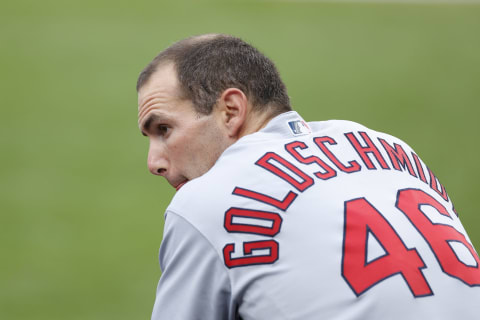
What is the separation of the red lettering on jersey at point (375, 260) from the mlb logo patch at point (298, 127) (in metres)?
0.35

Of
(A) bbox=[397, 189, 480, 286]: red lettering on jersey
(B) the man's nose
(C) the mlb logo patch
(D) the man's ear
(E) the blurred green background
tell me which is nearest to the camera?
(A) bbox=[397, 189, 480, 286]: red lettering on jersey

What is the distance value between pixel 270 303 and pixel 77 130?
Result: 621cm

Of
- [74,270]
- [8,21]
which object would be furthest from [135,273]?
[8,21]

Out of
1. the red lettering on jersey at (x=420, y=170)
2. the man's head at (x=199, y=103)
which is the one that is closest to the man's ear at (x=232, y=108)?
the man's head at (x=199, y=103)

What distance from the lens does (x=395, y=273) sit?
146 cm

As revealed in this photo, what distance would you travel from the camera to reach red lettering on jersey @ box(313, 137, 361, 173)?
5.40 ft

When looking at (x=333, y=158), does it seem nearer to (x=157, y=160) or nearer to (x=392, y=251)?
(x=392, y=251)

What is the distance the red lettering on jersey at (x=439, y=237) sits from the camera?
156 cm

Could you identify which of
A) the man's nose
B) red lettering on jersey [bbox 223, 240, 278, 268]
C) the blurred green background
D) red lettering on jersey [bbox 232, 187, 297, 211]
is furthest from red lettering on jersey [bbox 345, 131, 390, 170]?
the blurred green background

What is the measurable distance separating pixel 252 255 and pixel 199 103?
65cm

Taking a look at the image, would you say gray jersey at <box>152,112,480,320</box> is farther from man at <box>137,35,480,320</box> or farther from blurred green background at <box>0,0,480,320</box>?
blurred green background at <box>0,0,480,320</box>

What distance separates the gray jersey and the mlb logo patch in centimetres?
17

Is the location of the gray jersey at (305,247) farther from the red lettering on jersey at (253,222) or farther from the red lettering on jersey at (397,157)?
the red lettering on jersey at (397,157)

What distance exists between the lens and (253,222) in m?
1.50
